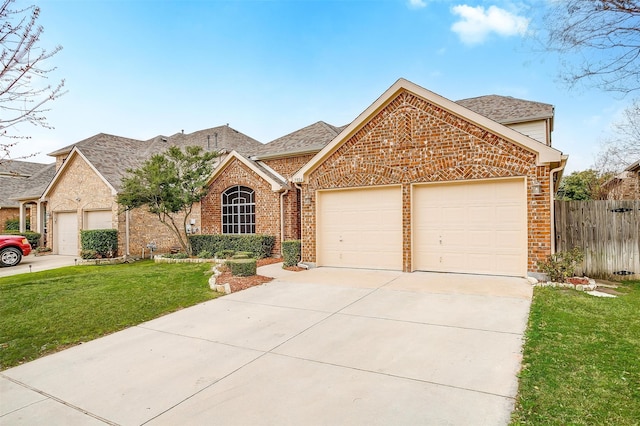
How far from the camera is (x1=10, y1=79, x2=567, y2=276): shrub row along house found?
8.34 metres

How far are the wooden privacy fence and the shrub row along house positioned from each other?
3.80 feet

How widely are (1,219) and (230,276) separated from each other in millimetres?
23339

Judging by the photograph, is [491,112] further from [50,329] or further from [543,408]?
[50,329]

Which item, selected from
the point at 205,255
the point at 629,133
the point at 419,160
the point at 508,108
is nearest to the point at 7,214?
the point at 205,255

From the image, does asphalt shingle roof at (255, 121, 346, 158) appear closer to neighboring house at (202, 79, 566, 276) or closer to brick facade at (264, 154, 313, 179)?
brick facade at (264, 154, 313, 179)

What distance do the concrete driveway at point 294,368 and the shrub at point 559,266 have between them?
1.62 m

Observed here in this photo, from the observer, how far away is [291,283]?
8688 millimetres

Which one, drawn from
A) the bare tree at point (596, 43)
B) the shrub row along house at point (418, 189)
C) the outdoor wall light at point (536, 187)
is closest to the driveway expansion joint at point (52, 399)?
the bare tree at point (596, 43)

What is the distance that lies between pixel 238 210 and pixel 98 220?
25.4 ft

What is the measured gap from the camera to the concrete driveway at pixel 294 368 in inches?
123

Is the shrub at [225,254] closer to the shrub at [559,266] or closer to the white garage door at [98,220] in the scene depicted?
the white garage door at [98,220]

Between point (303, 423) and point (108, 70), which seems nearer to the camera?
point (303, 423)

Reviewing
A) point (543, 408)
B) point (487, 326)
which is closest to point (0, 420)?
point (543, 408)

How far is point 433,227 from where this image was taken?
943cm
